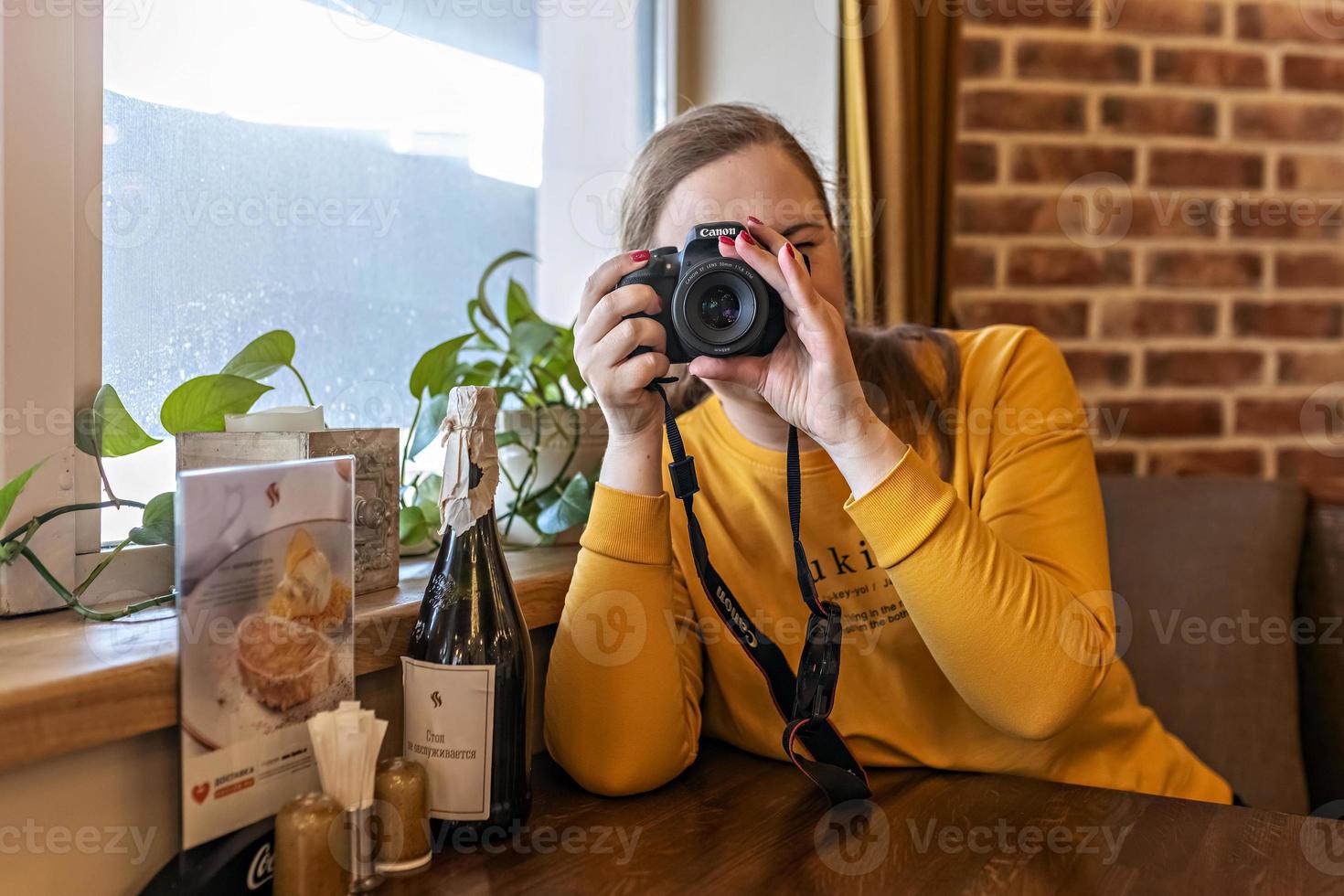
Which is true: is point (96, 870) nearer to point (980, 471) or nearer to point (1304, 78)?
point (980, 471)

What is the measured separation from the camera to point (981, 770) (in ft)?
2.83

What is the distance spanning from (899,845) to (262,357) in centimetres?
60

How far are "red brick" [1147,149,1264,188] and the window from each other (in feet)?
2.54

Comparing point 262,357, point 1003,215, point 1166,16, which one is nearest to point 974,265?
point 1003,215

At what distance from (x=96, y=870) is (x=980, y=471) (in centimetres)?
76

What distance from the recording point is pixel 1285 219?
5.10ft

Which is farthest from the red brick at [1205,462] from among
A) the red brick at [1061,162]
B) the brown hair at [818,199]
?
the brown hair at [818,199]

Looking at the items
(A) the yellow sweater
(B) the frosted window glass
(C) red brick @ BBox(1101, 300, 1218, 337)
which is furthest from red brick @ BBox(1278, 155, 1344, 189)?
(B) the frosted window glass

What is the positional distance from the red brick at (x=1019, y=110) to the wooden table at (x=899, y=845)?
1.03m

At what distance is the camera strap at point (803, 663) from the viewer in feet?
2.50

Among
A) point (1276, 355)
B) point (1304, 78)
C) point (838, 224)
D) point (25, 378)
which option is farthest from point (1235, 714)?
point (25, 378)

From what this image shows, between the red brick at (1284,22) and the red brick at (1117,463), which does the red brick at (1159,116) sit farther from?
the red brick at (1117,463)

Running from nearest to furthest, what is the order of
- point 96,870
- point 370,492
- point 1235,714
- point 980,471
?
point 96,870, point 370,492, point 980,471, point 1235,714

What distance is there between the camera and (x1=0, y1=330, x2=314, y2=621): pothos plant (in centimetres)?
68
